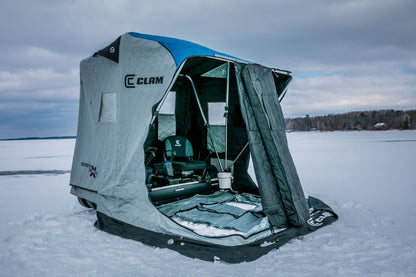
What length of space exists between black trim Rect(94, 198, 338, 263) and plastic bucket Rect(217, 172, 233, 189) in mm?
1746

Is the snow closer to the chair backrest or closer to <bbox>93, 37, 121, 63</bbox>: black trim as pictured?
the chair backrest

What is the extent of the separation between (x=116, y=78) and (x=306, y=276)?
3.09m

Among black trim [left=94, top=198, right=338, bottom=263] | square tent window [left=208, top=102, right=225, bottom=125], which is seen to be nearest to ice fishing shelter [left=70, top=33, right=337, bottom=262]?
black trim [left=94, top=198, right=338, bottom=263]

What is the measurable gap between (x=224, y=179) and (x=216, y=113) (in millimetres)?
1365

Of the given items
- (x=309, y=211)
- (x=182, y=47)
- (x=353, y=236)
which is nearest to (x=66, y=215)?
(x=182, y=47)

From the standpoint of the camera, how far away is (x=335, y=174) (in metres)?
8.16

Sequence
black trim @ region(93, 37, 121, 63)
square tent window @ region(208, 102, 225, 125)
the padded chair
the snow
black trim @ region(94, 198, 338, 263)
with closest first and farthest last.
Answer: the snow
black trim @ region(94, 198, 338, 263)
black trim @ region(93, 37, 121, 63)
the padded chair
square tent window @ region(208, 102, 225, 125)

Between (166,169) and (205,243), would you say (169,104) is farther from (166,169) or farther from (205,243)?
(205,243)

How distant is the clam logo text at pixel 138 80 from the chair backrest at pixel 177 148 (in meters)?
1.89


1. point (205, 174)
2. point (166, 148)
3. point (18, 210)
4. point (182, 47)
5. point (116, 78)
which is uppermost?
point (182, 47)

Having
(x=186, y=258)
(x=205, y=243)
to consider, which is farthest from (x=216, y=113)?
(x=186, y=258)

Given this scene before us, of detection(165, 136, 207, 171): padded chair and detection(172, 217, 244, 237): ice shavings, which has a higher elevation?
detection(165, 136, 207, 171): padded chair

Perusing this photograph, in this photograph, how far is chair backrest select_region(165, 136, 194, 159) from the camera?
5.49 m

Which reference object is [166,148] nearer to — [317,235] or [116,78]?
[116,78]
